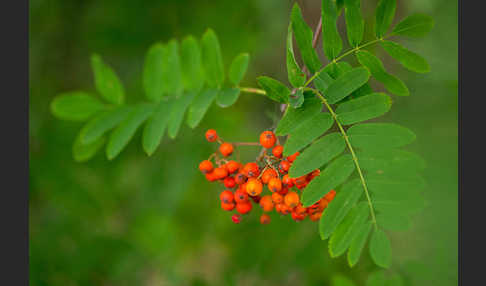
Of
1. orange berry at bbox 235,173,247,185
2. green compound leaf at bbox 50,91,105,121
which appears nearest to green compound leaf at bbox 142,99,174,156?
green compound leaf at bbox 50,91,105,121

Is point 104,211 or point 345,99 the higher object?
point 345,99

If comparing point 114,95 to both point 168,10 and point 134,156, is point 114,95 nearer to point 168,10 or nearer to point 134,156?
point 134,156

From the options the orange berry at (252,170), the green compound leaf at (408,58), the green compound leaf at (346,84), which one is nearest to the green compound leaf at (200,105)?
the orange berry at (252,170)

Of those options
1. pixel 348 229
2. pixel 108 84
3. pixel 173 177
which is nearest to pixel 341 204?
pixel 348 229

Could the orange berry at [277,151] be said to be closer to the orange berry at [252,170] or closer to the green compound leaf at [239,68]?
the orange berry at [252,170]

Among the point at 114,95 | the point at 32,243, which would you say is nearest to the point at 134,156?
the point at 32,243

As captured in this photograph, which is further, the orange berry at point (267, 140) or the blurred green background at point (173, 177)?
the blurred green background at point (173, 177)

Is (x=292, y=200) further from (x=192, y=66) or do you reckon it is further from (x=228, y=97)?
(x=192, y=66)
